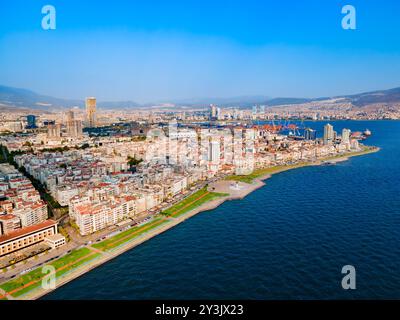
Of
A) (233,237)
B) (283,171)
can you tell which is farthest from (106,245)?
(283,171)

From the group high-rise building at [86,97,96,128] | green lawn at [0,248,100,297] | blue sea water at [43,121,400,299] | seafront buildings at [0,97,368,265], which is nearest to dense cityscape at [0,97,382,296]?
seafront buildings at [0,97,368,265]

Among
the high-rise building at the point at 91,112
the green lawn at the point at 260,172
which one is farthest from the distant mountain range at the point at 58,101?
the green lawn at the point at 260,172

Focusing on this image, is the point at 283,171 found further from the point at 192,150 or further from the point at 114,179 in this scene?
the point at 114,179

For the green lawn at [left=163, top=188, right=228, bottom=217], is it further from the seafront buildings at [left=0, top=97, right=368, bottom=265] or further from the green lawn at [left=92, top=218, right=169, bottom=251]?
the green lawn at [left=92, top=218, right=169, bottom=251]

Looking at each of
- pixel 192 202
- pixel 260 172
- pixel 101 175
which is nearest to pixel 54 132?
pixel 101 175

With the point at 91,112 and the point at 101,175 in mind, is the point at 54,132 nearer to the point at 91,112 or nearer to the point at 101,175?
the point at 91,112

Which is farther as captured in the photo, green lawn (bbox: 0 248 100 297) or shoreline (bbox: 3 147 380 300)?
shoreline (bbox: 3 147 380 300)
